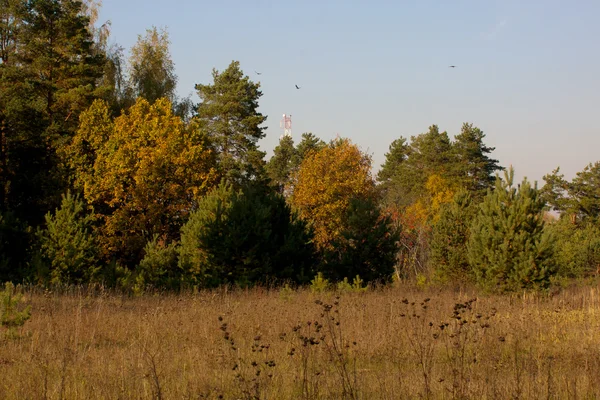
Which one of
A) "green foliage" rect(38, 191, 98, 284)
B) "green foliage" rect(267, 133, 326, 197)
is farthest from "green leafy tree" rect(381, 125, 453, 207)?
"green foliage" rect(38, 191, 98, 284)

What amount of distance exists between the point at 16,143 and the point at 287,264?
18105 millimetres

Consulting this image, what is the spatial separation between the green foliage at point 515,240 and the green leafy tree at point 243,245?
6.75m

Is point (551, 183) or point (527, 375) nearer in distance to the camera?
point (527, 375)

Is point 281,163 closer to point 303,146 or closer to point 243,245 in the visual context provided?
point 303,146

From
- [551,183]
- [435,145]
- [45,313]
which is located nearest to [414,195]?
[435,145]

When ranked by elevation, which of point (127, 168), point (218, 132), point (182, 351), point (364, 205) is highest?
point (218, 132)

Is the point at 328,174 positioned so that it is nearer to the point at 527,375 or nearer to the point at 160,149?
the point at 160,149

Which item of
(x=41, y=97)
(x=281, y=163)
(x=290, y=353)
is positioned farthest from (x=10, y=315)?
(x=281, y=163)

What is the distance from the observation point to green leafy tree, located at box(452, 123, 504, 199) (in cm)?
5678

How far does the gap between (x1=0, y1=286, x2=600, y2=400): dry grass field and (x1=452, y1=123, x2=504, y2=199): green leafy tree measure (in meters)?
43.8

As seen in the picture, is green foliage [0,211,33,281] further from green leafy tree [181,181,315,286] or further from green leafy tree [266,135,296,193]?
green leafy tree [266,135,296,193]

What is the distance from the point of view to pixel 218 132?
150 ft

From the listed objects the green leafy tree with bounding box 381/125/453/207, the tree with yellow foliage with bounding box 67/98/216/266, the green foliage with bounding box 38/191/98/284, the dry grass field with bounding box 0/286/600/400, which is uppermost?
the green leafy tree with bounding box 381/125/453/207

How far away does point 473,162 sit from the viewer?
58.1 metres
